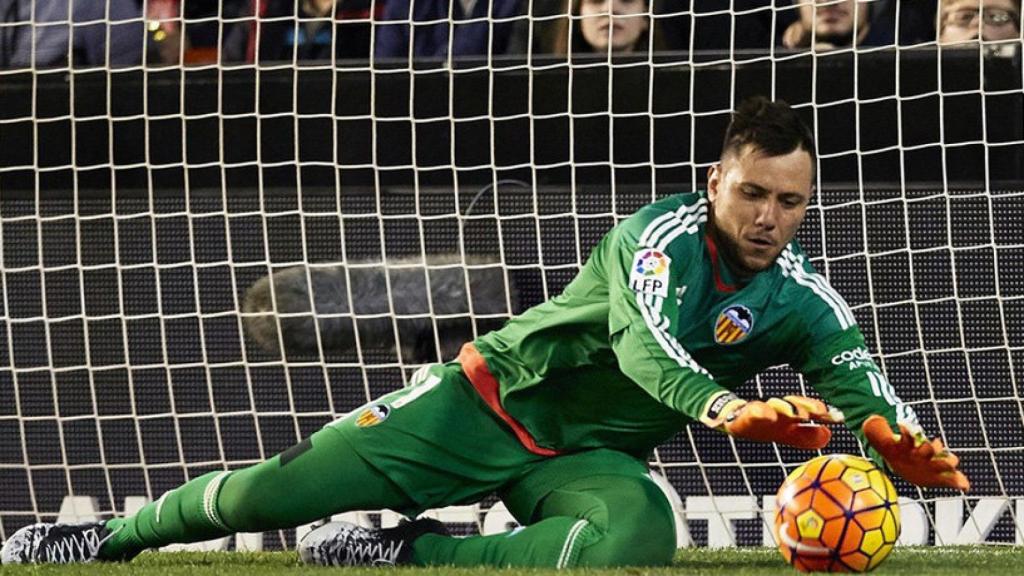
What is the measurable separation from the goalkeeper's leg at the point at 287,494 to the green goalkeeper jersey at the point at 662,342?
0.46m

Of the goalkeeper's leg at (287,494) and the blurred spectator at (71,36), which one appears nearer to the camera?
the goalkeeper's leg at (287,494)

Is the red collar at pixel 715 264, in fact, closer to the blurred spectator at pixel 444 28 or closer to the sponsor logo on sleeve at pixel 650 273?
the sponsor logo on sleeve at pixel 650 273

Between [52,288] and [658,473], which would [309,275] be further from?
[658,473]

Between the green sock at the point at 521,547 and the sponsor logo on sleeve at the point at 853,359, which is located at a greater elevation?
the sponsor logo on sleeve at the point at 853,359

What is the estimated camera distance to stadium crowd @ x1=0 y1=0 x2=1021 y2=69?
22.1 ft

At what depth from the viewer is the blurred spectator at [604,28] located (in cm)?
688

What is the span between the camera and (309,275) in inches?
273

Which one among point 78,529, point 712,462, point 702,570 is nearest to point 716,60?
point 712,462

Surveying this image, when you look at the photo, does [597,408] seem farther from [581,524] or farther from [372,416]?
[372,416]

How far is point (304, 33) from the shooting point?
7.07m

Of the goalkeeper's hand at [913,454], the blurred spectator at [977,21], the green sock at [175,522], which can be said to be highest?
the blurred spectator at [977,21]

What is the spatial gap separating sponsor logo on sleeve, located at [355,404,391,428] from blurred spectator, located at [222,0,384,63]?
2054mm

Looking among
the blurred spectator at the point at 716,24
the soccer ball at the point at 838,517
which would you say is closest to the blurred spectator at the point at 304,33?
the blurred spectator at the point at 716,24

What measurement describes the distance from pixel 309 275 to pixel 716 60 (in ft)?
5.60
